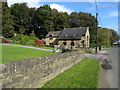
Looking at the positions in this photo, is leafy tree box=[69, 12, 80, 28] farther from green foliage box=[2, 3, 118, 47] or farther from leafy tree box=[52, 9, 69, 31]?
leafy tree box=[52, 9, 69, 31]

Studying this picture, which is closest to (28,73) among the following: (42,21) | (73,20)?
(42,21)

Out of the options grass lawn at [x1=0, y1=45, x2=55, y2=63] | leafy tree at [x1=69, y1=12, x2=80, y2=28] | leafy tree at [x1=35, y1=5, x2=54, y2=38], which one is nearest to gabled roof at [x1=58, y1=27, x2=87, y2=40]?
leafy tree at [x1=35, y1=5, x2=54, y2=38]

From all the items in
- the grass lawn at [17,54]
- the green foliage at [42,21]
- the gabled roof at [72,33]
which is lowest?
the grass lawn at [17,54]

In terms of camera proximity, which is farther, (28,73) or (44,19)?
(44,19)

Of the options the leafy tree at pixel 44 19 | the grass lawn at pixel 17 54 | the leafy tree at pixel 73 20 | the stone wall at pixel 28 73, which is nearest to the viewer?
the stone wall at pixel 28 73

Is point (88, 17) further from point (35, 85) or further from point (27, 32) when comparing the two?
point (35, 85)

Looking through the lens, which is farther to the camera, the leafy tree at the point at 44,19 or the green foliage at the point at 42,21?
the leafy tree at the point at 44,19

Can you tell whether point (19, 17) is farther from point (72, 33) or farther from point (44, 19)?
point (72, 33)

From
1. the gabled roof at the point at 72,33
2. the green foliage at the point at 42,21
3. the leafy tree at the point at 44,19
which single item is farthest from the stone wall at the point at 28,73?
the leafy tree at the point at 44,19

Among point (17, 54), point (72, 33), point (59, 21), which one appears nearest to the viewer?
point (17, 54)

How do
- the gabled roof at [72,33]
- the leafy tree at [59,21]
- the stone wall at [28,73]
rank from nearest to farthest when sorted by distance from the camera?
1. the stone wall at [28,73]
2. the gabled roof at [72,33]
3. the leafy tree at [59,21]

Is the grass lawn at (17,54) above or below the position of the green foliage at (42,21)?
below

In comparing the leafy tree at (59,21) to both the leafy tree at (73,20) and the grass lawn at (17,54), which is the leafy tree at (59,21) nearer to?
the leafy tree at (73,20)

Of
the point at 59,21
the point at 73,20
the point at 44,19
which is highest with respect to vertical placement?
the point at 73,20
